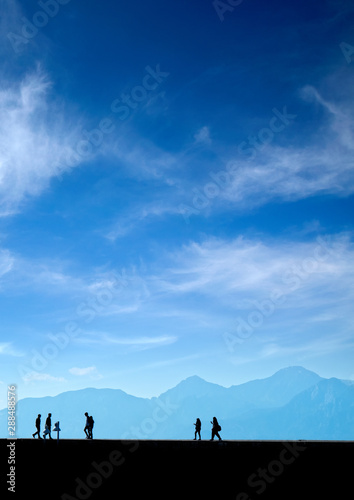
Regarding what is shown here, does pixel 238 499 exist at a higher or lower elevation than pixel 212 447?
lower

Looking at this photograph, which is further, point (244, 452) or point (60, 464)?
point (60, 464)

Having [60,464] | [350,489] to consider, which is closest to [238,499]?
[350,489]

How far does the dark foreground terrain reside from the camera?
12.5 meters

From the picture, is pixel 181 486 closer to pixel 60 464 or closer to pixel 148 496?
pixel 148 496

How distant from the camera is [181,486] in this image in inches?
523

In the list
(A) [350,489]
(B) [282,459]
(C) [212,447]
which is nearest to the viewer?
(A) [350,489]

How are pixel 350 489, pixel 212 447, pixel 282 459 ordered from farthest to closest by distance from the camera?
pixel 212 447
pixel 282 459
pixel 350 489

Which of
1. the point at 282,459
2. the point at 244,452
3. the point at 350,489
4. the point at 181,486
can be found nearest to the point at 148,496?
the point at 181,486

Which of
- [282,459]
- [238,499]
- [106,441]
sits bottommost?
[238,499]

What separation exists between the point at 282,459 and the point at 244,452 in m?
1.25

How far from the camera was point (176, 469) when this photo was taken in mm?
13688

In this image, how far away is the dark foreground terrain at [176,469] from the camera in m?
12.5

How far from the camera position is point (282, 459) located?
12.9 metres

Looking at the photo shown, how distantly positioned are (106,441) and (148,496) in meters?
2.55
